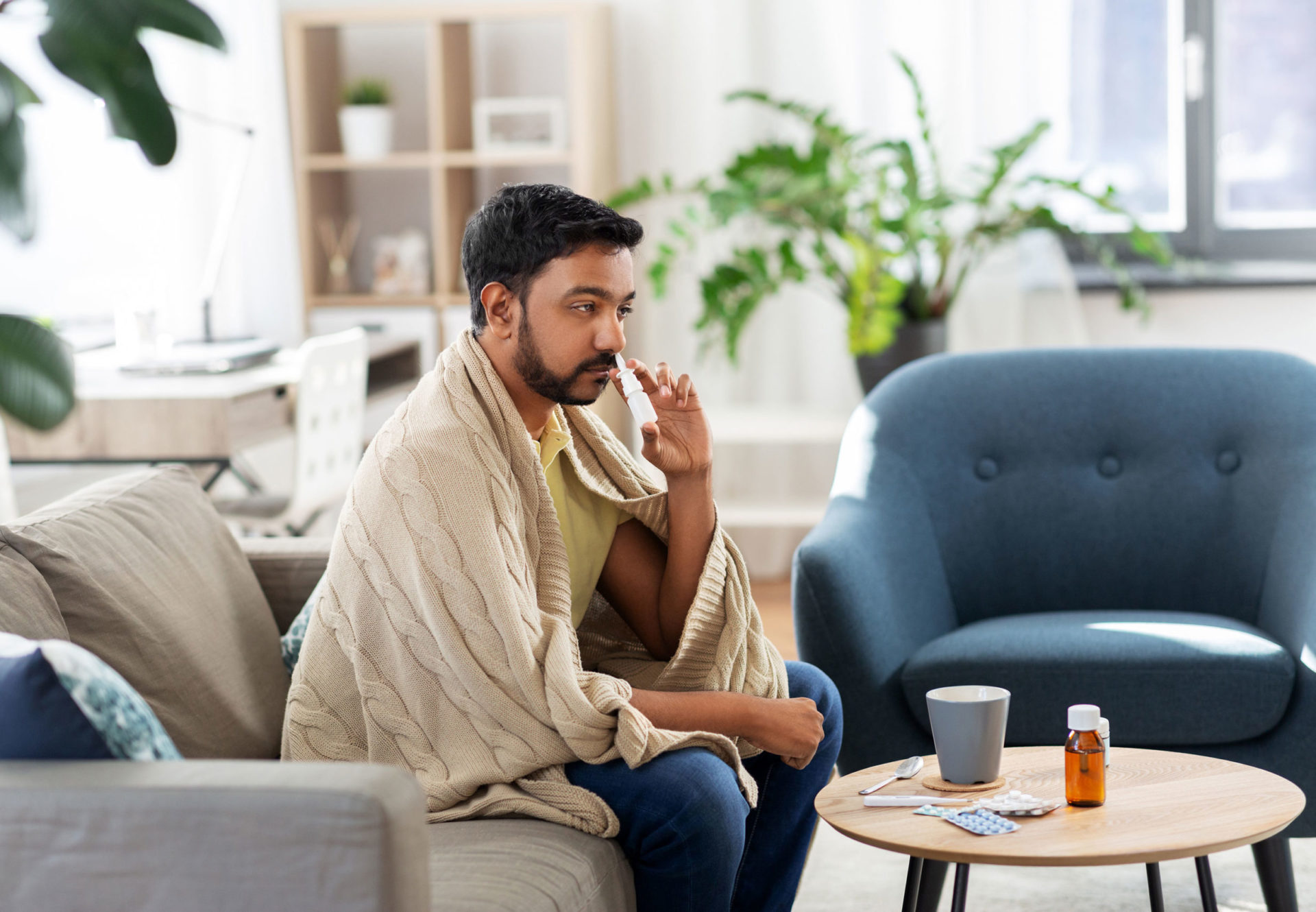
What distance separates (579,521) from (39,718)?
805 mm

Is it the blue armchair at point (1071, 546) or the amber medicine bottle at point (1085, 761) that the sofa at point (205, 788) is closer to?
the amber medicine bottle at point (1085, 761)

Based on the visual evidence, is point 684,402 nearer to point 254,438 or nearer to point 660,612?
point 660,612

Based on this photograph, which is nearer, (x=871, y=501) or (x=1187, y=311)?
(x=871, y=501)

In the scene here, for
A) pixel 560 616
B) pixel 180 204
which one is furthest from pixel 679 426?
pixel 180 204

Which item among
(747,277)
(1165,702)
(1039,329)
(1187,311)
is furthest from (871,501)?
(1187,311)

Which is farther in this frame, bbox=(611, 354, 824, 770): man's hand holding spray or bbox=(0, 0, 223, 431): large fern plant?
bbox=(611, 354, 824, 770): man's hand holding spray

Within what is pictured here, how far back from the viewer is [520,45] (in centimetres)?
438

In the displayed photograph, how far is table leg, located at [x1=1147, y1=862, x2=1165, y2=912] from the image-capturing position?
1806 mm

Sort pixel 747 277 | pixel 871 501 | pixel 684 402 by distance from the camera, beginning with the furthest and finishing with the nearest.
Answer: pixel 747 277, pixel 871 501, pixel 684 402

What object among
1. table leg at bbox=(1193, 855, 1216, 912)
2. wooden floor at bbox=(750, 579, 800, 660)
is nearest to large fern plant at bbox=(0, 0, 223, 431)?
table leg at bbox=(1193, 855, 1216, 912)

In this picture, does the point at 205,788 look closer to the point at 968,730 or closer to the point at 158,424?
the point at 968,730

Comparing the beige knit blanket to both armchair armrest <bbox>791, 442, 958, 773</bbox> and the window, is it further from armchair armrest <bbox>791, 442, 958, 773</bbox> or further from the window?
the window

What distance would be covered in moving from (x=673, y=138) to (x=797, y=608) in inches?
95.6

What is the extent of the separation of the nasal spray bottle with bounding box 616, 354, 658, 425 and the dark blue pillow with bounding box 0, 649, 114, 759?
2.50 ft
